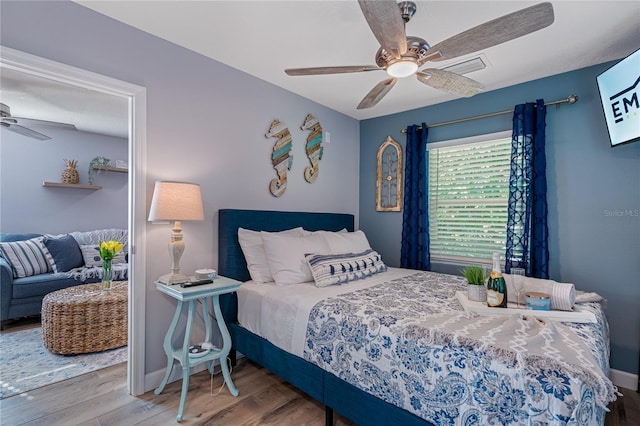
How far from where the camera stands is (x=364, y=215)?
4051 millimetres

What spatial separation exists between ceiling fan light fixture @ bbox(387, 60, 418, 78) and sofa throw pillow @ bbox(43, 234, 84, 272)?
14.4 feet

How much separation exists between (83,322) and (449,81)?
138 inches

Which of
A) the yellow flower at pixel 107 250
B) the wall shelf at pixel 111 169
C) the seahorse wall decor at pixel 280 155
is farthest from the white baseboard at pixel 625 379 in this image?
the wall shelf at pixel 111 169

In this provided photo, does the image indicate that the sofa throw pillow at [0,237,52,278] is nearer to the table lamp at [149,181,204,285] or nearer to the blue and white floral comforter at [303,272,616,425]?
the table lamp at [149,181,204,285]

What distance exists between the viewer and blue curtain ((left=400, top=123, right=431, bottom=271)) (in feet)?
11.0

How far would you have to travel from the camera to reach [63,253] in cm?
387

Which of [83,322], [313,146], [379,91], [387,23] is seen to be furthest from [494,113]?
[83,322]

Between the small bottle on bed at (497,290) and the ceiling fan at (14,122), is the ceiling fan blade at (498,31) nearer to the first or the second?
the small bottle on bed at (497,290)

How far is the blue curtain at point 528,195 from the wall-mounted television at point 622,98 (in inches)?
19.1

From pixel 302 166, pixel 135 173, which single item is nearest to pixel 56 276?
pixel 135 173

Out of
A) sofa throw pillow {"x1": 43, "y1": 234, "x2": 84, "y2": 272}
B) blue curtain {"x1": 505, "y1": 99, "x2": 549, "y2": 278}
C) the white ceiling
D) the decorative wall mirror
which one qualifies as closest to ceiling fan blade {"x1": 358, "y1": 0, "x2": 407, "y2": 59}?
the white ceiling

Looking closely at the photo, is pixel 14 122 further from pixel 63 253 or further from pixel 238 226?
pixel 238 226

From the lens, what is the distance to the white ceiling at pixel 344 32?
73.0 inches

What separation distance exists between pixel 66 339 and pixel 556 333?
11.7 feet
